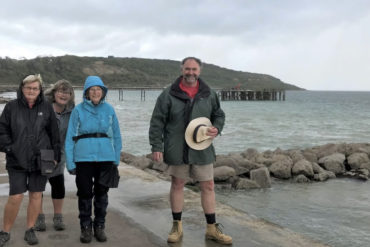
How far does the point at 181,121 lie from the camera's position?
13.8 ft

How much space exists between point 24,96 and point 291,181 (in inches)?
393

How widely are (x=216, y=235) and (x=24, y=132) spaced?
206 cm

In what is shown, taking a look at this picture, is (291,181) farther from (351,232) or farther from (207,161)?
(207,161)

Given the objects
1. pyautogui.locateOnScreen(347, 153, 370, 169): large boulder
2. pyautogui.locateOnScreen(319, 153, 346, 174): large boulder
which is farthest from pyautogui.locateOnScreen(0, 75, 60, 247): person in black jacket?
pyautogui.locateOnScreen(347, 153, 370, 169): large boulder

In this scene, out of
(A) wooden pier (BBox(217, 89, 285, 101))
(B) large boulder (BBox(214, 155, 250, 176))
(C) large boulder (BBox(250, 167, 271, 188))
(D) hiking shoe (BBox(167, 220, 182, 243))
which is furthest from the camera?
(A) wooden pier (BBox(217, 89, 285, 101))

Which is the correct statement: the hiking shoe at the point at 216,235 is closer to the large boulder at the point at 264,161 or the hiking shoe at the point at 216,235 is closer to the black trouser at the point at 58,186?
the black trouser at the point at 58,186

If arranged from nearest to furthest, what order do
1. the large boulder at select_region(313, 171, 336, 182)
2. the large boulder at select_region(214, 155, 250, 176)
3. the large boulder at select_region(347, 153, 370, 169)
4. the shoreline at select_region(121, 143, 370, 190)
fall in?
the shoreline at select_region(121, 143, 370, 190)
the large boulder at select_region(214, 155, 250, 176)
the large boulder at select_region(313, 171, 336, 182)
the large boulder at select_region(347, 153, 370, 169)

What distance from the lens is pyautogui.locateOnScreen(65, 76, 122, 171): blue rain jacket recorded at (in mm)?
3988

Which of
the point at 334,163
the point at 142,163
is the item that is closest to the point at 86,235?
the point at 142,163

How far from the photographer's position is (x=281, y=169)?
12969 mm

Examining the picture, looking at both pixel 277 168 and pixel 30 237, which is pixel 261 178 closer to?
pixel 277 168

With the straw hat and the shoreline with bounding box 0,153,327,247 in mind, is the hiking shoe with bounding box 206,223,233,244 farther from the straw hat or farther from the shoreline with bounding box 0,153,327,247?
the straw hat

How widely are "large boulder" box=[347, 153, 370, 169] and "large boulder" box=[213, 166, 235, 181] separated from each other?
5175 mm

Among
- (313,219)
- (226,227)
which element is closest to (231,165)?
(313,219)
